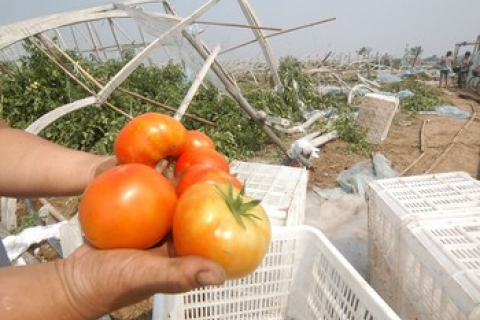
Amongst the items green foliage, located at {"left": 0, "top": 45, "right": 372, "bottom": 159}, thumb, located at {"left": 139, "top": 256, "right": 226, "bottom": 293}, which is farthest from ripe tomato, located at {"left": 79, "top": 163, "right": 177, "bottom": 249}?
green foliage, located at {"left": 0, "top": 45, "right": 372, "bottom": 159}

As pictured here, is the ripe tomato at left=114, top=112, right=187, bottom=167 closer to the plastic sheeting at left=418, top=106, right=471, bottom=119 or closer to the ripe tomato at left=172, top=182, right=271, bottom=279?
the ripe tomato at left=172, top=182, right=271, bottom=279

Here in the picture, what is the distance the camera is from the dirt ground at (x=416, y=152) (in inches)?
224

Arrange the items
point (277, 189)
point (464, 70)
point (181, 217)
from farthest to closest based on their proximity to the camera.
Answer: point (464, 70), point (277, 189), point (181, 217)

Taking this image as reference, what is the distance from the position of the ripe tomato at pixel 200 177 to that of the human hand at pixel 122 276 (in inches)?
9.6

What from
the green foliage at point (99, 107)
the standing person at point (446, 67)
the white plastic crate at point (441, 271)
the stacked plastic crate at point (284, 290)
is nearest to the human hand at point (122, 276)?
the stacked plastic crate at point (284, 290)

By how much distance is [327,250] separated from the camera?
1765 millimetres

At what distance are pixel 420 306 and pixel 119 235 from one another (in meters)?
1.66

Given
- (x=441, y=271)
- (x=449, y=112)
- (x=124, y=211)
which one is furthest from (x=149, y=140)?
(x=449, y=112)

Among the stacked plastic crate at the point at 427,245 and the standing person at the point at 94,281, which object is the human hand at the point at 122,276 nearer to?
the standing person at the point at 94,281

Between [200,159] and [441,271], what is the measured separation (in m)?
1.27

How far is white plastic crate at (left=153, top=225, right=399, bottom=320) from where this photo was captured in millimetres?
1762

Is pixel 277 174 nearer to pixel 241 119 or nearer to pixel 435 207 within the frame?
pixel 435 207

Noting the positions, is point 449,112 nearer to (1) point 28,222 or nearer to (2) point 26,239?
(1) point 28,222

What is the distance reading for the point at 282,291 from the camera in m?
2.04
